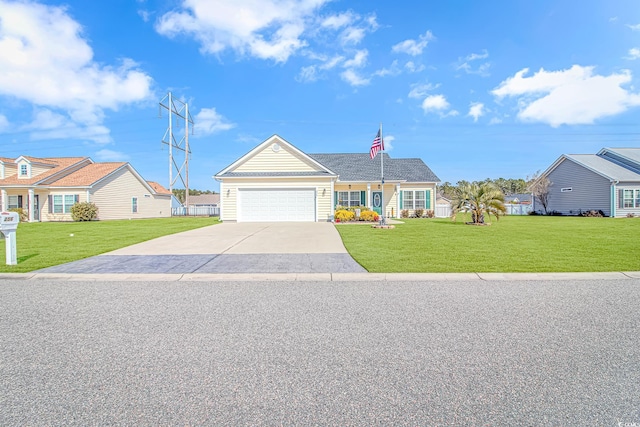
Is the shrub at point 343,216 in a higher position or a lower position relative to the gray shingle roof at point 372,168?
lower

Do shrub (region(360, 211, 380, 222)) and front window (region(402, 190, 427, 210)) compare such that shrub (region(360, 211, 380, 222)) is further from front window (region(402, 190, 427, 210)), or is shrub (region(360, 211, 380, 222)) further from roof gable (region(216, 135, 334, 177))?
front window (region(402, 190, 427, 210))

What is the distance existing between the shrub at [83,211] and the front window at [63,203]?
1395mm

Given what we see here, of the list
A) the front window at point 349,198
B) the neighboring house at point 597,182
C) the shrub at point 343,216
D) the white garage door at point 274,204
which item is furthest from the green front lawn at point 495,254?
the neighboring house at point 597,182

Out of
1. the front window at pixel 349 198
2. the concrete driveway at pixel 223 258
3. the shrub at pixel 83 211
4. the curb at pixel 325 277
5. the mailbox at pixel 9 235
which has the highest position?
the front window at pixel 349 198

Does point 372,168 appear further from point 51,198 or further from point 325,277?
point 51,198

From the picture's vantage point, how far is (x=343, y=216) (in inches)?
826

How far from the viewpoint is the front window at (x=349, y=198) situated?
25.4 meters

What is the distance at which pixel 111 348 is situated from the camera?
3.42 m

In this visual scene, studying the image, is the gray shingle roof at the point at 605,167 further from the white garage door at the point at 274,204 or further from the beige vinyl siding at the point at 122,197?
the beige vinyl siding at the point at 122,197

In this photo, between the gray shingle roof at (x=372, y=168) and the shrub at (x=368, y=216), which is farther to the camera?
the gray shingle roof at (x=372, y=168)

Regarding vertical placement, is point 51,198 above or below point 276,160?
below

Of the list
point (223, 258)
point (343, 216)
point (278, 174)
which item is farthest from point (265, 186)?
point (223, 258)

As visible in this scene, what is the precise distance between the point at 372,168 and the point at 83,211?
22610mm

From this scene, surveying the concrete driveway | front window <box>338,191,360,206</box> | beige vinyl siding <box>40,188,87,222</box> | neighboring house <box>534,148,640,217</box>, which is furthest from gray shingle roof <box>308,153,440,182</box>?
beige vinyl siding <box>40,188,87,222</box>
